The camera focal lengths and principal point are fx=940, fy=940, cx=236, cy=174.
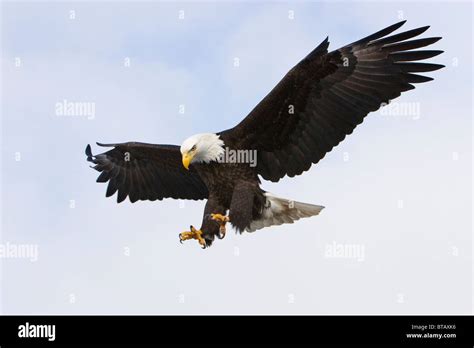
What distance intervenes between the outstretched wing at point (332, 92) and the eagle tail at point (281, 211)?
1.97 ft

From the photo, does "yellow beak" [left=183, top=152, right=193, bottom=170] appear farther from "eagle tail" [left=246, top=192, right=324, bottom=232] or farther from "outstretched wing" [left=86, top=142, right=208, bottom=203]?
"eagle tail" [left=246, top=192, right=324, bottom=232]

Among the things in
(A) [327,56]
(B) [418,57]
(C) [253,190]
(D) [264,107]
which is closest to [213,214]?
(C) [253,190]

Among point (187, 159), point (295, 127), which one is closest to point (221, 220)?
point (187, 159)

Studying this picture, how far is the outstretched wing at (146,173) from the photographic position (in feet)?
39.9

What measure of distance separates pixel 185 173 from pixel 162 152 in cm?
45

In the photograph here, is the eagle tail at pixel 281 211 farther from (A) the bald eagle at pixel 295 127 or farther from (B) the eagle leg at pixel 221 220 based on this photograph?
(B) the eagle leg at pixel 221 220

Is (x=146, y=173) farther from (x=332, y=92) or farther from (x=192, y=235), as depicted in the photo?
(x=332, y=92)

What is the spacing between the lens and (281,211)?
11.3 metres

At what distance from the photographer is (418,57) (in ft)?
34.6

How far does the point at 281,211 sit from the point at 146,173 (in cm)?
220

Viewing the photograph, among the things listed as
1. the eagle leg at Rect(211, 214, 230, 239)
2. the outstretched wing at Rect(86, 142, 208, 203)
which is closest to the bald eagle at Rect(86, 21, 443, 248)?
the eagle leg at Rect(211, 214, 230, 239)

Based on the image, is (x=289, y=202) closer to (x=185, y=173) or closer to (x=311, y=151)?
(x=311, y=151)

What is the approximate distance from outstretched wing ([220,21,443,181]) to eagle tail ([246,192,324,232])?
600mm

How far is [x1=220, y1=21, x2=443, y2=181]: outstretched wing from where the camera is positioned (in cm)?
1055
